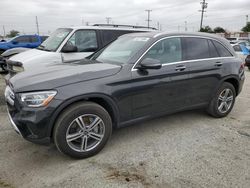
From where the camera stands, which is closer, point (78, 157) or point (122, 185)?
point (122, 185)

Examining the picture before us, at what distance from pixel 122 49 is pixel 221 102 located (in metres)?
2.33

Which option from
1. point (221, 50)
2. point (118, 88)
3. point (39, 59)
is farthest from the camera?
point (39, 59)

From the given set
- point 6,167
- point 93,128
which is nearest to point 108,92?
point 93,128

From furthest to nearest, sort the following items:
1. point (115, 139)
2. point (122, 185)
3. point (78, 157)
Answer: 1. point (115, 139)
2. point (78, 157)
3. point (122, 185)

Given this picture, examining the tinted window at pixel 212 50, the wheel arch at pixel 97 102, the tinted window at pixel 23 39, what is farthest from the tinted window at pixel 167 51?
the tinted window at pixel 23 39

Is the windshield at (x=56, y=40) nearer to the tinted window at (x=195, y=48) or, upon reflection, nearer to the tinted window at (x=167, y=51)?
the tinted window at (x=167, y=51)

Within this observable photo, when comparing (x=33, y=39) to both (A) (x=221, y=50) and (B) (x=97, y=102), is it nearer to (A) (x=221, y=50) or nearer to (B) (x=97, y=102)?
(A) (x=221, y=50)

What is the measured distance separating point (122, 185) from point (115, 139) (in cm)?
120

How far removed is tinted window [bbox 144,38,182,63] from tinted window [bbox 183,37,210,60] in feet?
0.56

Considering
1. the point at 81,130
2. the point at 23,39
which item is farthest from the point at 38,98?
the point at 23,39

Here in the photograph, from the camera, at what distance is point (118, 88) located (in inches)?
128

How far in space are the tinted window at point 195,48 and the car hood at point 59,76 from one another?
1445 mm

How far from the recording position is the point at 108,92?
3160mm

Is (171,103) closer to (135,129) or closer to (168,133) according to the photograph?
(168,133)
